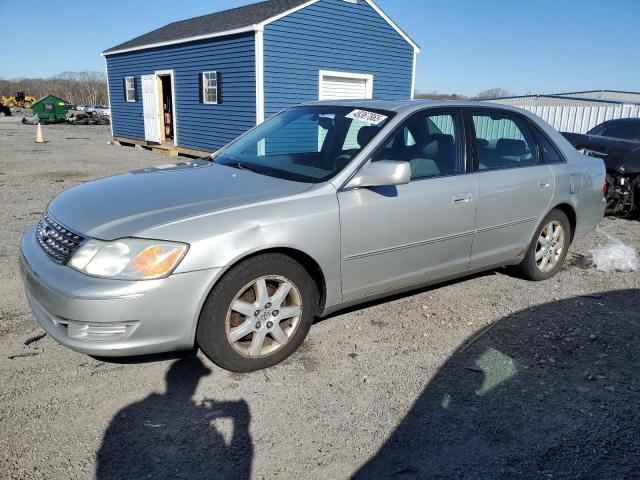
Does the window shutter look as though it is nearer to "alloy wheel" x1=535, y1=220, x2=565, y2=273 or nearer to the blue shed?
the blue shed

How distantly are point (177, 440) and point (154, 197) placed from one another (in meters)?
1.40

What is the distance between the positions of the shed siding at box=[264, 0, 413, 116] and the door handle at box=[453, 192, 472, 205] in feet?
32.6

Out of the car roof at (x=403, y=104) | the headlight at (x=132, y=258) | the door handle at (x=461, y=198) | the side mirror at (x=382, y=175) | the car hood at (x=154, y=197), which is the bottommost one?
the headlight at (x=132, y=258)

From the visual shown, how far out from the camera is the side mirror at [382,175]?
3.14 metres

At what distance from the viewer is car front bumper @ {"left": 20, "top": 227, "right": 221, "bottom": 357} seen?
2.56 metres

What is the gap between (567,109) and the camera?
60.1 ft

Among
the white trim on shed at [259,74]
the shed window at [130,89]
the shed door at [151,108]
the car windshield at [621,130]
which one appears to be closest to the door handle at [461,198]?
the car windshield at [621,130]

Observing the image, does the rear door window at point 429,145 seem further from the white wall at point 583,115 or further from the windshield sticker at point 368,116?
the white wall at point 583,115

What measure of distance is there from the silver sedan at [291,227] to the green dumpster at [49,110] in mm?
38577

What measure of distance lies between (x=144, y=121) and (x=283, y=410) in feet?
55.8

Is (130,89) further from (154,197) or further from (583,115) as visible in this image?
(154,197)

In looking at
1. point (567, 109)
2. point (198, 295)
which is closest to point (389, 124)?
point (198, 295)

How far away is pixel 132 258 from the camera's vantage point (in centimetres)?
261

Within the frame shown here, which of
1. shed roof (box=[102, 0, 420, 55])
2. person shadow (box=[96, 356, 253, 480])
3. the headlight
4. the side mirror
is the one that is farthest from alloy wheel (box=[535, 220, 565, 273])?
shed roof (box=[102, 0, 420, 55])
